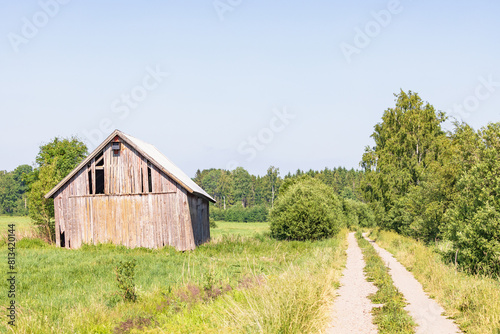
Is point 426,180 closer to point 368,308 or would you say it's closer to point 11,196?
point 368,308

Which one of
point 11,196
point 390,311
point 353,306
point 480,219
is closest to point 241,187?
point 11,196

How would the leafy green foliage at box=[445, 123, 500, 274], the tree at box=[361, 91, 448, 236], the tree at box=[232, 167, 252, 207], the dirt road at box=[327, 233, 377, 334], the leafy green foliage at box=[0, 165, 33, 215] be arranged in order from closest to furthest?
the dirt road at box=[327, 233, 377, 334] < the leafy green foliage at box=[445, 123, 500, 274] < the tree at box=[361, 91, 448, 236] < the leafy green foliage at box=[0, 165, 33, 215] < the tree at box=[232, 167, 252, 207]

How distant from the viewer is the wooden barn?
28.0 m

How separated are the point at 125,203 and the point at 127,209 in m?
0.41

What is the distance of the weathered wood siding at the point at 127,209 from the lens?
92.0 ft

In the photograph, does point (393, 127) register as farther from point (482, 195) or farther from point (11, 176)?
point (11, 176)

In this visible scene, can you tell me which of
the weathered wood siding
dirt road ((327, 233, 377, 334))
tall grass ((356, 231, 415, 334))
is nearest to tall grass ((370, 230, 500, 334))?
tall grass ((356, 231, 415, 334))

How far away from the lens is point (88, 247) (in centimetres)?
2816

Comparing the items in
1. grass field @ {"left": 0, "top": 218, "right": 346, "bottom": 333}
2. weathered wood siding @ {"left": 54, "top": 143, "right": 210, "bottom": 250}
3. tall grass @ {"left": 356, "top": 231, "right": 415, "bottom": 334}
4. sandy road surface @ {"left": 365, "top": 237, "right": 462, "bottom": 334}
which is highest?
weathered wood siding @ {"left": 54, "top": 143, "right": 210, "bottom": 250}

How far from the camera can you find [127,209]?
93.4ft

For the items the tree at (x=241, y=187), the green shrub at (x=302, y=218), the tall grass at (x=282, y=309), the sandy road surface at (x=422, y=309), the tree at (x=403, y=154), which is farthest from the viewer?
the tree at (x=241, y=187)

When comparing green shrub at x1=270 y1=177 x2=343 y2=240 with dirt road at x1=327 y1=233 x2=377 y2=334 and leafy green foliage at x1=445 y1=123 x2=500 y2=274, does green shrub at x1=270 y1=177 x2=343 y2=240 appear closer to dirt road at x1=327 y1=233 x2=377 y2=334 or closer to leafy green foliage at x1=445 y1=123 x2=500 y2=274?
leafy green foliage at x1=445 y1=123 x2=500 y2=274

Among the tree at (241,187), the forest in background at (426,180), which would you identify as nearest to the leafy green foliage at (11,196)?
the tree at (241,187)

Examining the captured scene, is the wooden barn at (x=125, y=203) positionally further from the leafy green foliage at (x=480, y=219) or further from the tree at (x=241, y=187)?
the tree at (x=241, y=187)
